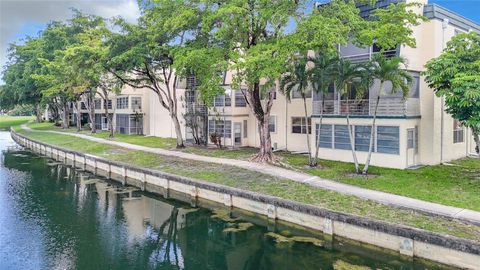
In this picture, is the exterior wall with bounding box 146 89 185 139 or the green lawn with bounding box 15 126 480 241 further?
the exterior wall with bounding box 146 89 185 139

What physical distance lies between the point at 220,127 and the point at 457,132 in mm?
17685

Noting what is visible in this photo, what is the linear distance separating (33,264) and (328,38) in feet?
49.2

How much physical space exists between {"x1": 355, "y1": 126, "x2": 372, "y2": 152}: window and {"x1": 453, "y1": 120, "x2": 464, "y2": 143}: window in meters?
6.66

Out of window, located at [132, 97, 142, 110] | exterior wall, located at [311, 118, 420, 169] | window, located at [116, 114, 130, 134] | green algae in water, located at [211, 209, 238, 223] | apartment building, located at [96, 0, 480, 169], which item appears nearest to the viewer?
green algae in water, located at [211, 209, 238, 223]

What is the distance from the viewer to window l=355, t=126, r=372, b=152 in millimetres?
22562

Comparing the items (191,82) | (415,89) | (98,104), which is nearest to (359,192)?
(415,89)

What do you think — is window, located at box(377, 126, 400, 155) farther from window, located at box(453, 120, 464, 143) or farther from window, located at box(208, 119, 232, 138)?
window, located at box(208, 119, 232, 138)

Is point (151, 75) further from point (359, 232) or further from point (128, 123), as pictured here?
point (359, 232)

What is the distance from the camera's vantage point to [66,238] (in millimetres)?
15695

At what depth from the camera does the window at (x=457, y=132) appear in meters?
24.9

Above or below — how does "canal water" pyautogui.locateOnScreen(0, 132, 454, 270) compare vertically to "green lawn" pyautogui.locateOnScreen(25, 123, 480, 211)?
below

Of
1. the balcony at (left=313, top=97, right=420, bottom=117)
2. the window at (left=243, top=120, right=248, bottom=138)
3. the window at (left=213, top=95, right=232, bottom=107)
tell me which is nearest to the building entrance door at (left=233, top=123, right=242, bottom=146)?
the window at (left=243, top=120, right=248, bottom=138)

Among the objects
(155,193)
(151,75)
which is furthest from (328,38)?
(151,75)

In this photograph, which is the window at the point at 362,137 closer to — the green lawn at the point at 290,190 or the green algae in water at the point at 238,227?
the green lawn at the point at 290,190
